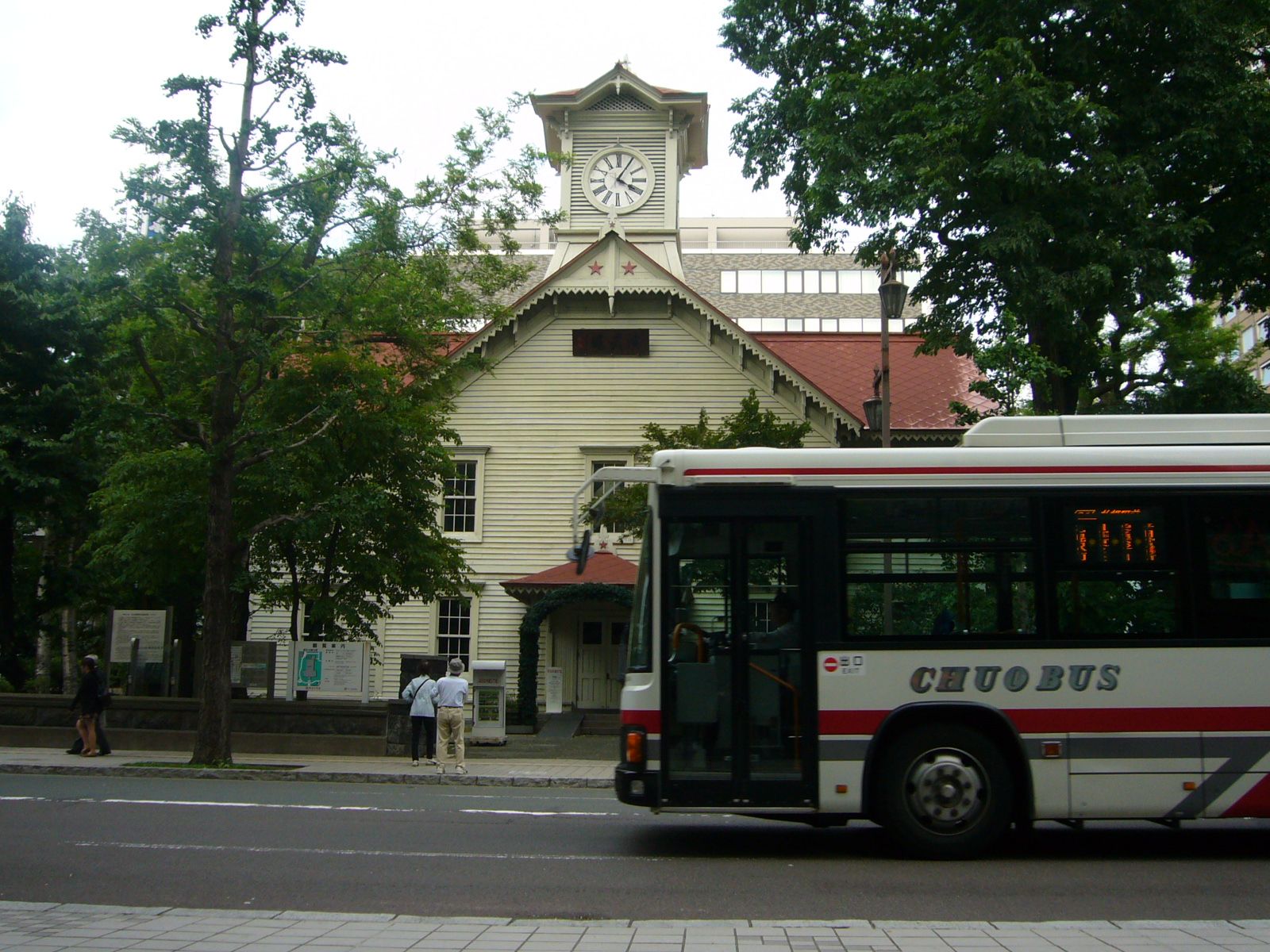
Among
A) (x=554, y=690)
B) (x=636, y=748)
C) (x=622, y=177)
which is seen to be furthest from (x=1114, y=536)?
(x=622, y=177)

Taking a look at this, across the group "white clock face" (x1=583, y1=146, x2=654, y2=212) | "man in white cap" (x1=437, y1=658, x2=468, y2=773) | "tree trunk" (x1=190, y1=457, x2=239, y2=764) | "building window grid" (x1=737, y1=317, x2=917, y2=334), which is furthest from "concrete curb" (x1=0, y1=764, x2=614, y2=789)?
"building window grid" (x1=737, y1=317, x2=917, y2=334)

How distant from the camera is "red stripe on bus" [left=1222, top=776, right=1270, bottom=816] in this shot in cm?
867

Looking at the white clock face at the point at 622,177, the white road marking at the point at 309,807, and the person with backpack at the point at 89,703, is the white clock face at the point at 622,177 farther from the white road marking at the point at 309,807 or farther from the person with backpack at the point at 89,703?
the white road marking at the point at 309,807

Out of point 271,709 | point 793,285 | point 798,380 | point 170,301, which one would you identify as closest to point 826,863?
point 170,301

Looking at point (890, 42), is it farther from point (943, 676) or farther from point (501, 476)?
point (943, 676)

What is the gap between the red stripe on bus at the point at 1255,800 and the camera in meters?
8.67

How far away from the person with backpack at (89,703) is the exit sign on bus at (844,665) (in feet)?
49.0

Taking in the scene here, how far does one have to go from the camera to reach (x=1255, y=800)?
8.68m

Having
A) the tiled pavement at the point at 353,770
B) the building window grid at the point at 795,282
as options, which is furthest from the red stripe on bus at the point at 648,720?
the building window grid at the point at 795,282

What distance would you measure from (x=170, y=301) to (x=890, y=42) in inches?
538

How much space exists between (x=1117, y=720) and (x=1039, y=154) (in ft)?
40.1

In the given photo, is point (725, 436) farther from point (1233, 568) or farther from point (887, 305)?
point (1233, 568)

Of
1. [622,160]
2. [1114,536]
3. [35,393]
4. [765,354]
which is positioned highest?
[622,160]

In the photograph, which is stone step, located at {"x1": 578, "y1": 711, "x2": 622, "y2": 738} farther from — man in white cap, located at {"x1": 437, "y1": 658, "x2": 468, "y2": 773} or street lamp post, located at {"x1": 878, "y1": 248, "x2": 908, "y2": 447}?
street lamp post, located at {"x1": 878, "y1": 248, "x2": 908, "y2": 447}
